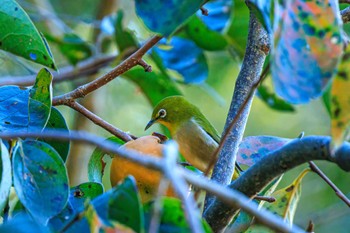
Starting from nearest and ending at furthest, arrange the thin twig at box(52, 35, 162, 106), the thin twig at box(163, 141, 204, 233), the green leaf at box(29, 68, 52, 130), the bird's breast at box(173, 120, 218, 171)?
the thin twig at box(163, 141, 204, 233) < the green leaf at box(29, 68, 52, 130) < the thin twig at box(52, 35, 162, 106) < the bird's breast at box(173, 120, 218, 171)

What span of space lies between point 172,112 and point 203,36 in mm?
252

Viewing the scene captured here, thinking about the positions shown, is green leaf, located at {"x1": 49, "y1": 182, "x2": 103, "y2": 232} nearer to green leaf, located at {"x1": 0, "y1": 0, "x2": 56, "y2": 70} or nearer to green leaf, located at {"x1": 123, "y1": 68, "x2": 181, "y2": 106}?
green leaf, located at {"x1": 0, "y1": 0, "x2": 56, "y2": 70}

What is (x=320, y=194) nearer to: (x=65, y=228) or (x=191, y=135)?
(x=191, y=135)

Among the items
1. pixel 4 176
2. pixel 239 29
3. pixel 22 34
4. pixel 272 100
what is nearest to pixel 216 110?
pixel 239 29

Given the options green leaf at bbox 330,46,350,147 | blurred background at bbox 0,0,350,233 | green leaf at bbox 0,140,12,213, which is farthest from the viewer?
blurred background at bbox 0,0,350,233

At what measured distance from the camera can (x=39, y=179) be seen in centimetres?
70

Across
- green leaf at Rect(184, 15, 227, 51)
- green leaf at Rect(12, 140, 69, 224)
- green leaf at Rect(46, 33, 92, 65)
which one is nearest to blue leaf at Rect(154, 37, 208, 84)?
green leaf at Rect(184, 15, 227, 51)

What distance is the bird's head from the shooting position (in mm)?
1635

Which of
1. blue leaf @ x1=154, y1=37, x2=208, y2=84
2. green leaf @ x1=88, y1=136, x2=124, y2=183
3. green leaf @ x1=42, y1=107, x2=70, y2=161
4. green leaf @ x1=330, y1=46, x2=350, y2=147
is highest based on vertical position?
green leaf @ x1=330, y1=46, x2=350, y2=147

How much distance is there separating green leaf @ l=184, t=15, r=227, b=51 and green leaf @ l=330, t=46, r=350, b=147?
955mm

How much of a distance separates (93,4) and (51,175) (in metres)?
2.60

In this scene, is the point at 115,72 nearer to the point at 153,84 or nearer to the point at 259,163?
the point at 259,163

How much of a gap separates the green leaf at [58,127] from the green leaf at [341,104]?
1.25 feet

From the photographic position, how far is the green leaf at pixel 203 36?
1.50 metres
